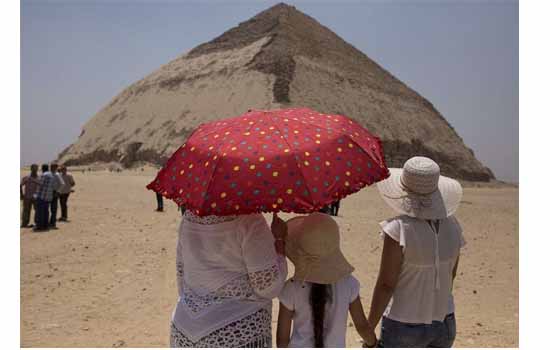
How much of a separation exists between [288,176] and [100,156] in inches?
2128

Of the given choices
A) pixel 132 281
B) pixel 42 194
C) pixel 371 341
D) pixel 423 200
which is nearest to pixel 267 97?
pixel 42 194

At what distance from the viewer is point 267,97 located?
46188 millimetres

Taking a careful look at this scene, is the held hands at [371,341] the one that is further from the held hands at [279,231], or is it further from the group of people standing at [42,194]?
the group of people standing at [42,194]

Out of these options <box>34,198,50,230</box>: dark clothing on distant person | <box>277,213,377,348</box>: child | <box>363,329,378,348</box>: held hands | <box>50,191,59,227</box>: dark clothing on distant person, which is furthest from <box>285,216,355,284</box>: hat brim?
<box>50,191,59,227</box>: dark clothing on distant person

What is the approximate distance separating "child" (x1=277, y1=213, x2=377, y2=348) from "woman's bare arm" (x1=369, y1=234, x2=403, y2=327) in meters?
0.21

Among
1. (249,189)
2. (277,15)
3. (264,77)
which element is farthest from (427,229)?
Answer: (277,15)

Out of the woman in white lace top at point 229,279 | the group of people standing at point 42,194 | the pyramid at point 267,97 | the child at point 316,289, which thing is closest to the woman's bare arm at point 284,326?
the child at point 316,289

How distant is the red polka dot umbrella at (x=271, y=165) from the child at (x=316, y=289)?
0.25 meters

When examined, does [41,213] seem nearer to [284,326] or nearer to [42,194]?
[42,194]

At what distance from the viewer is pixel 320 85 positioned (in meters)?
54.2

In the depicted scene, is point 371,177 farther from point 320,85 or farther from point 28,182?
point 320,85

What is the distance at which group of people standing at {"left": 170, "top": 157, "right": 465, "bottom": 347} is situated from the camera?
2371mm

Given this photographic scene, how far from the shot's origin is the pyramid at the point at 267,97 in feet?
157

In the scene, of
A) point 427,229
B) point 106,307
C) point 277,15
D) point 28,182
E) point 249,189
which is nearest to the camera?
point 249,189
